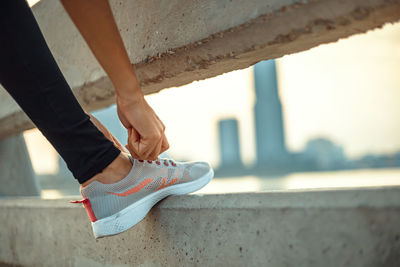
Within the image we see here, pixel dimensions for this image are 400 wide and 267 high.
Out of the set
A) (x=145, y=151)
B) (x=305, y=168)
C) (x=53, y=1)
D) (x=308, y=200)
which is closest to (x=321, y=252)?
(x=308, y=200)

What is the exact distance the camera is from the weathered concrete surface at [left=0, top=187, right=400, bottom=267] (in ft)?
2.76

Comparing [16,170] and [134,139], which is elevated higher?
[134,139]

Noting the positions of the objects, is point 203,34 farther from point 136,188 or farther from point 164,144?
point 136,188

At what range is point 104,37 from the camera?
1.00 metres

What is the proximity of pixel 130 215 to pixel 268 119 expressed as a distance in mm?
81197

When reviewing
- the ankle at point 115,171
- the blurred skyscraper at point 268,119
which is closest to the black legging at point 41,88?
the ankle at point 115,171

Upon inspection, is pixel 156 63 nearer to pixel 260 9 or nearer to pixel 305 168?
pixel 260 9

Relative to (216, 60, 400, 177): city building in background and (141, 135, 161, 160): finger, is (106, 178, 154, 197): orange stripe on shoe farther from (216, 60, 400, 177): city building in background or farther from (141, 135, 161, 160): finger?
(216, 60, 400, 177): city building in background

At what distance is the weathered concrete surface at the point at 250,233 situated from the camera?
0.84 metres

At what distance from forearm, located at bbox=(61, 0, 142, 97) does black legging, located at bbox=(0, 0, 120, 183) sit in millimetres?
113

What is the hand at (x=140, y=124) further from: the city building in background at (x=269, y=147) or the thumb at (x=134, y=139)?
the city building in background at (x=269, y=147)

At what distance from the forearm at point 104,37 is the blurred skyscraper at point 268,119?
76639mm

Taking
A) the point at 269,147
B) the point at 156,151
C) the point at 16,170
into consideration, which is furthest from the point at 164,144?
the point at 269,147

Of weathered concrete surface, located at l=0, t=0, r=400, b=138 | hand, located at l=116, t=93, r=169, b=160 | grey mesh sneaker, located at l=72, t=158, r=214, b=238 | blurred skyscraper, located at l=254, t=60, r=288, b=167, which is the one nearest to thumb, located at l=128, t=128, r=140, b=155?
hand, located at l=116, t=93, r=169, b=160
